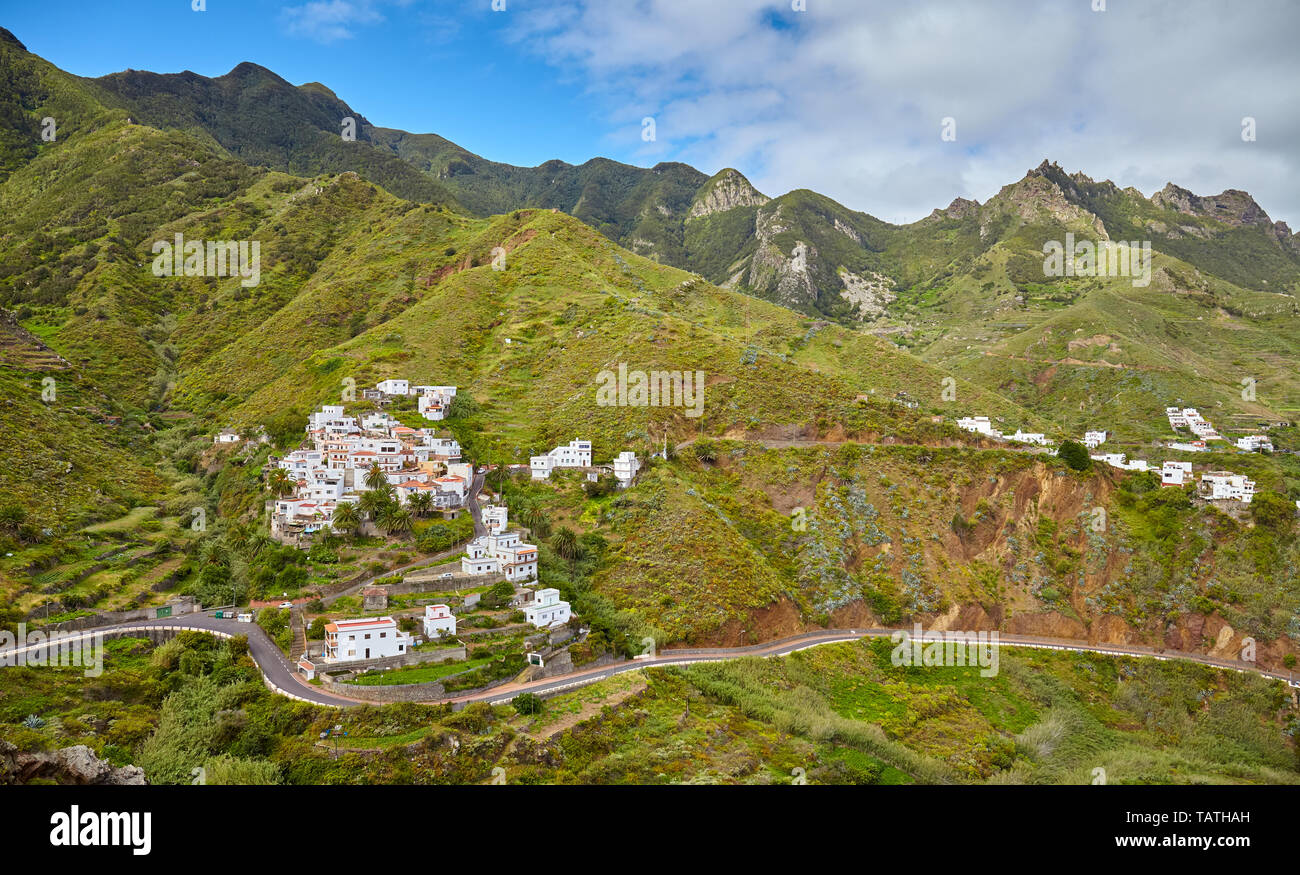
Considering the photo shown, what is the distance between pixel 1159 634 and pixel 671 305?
5769 centimetres

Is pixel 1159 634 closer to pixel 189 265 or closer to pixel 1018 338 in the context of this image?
pixel 1018 338

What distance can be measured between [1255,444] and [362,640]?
8644cm

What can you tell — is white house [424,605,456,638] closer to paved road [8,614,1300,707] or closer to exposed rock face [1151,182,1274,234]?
paved road [8,614,1300,707]

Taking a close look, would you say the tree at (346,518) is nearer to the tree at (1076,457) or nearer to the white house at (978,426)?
the tree at (1076,457)

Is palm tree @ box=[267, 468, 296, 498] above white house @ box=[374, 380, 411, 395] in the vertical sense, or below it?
below

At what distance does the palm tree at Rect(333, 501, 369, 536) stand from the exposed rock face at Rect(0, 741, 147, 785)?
2117cm

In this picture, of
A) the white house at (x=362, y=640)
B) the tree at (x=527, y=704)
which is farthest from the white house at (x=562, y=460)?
the tree at (x=527, y=704)
